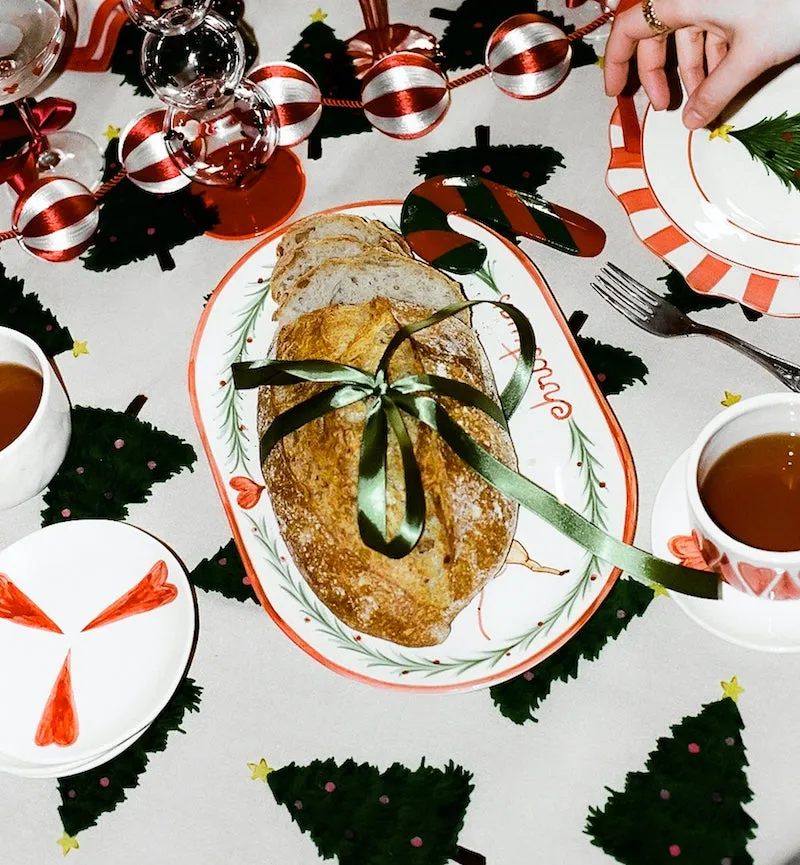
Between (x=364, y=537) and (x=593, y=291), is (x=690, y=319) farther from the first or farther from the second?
(x=364, y=537)

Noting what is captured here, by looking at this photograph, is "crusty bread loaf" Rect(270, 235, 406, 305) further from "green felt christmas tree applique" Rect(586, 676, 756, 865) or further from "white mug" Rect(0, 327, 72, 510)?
"green felt christmas tree applique" Rect(586, 676, 756, 865)

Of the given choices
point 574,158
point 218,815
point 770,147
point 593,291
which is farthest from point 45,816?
point 770,147

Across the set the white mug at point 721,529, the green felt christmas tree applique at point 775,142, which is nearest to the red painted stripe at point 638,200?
the green felt christmas tree applique at point 775,142

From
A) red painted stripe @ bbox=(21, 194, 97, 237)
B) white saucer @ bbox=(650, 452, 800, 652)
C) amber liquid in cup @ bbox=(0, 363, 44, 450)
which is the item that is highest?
red painted stripe @ bbox=(21, 194, 97, 237)

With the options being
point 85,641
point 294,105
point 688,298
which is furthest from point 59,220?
point 688,298

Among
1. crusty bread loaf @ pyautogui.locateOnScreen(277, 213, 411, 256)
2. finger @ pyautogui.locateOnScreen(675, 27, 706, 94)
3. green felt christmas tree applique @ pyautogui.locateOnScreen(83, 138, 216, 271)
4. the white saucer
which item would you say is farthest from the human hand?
green felt christmas tree applique @ pyautogui.locateOnScreen(83, 138, 216, 271)

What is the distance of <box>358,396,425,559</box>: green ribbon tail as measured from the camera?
95 centimetres

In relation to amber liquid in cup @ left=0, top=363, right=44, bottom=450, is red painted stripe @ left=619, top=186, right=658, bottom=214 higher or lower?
higher

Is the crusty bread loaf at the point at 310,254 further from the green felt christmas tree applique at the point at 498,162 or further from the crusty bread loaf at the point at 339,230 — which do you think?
the green felt christmas tree applique at the point at 498,162

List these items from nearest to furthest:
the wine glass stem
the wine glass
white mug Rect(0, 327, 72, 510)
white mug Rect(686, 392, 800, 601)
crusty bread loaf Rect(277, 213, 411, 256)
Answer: white mug Rect(686, 392, 800, 601)
white mug Rect(0, 327, 72, 510)
crusty bread loaf Rect(277, 213, 411, 256)
the wine glass
the wine glass stem

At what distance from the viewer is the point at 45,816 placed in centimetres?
105

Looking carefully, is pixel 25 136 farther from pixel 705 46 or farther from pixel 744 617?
pixel 744 617

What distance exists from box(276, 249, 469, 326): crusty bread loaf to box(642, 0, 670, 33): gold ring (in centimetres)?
38

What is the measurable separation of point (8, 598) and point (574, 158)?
90cm
